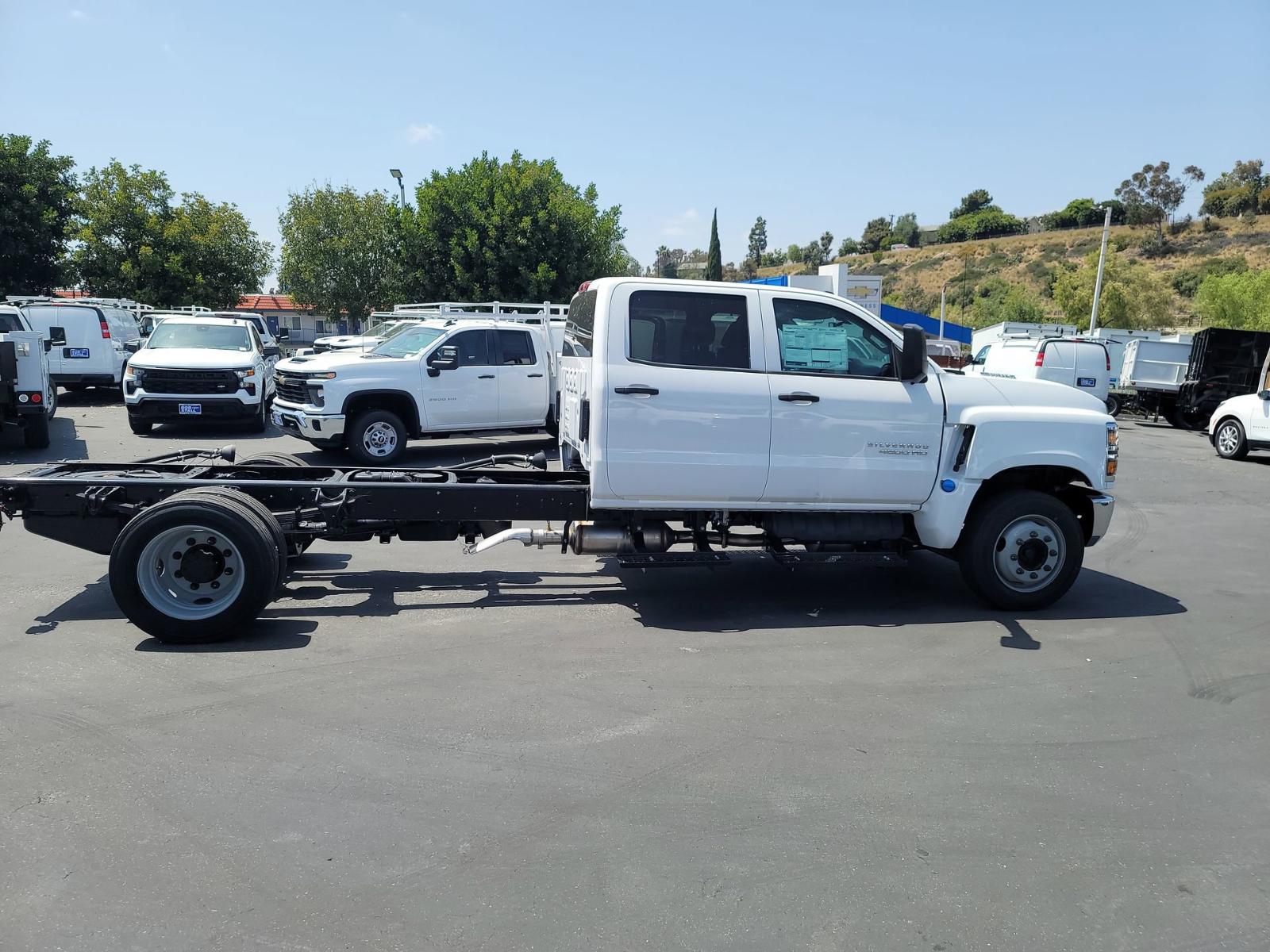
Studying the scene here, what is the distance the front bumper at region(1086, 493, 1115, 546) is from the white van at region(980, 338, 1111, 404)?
1522cm

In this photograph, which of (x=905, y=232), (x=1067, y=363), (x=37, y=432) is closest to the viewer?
(x=37, y=432)

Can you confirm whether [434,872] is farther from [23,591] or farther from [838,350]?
[23,591]

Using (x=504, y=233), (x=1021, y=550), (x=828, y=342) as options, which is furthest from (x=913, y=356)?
(x=504, y=233)

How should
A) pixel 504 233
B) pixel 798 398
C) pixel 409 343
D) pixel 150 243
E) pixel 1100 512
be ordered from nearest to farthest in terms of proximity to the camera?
pixel 798 398 < pixel 1100 512 < pixel 409 343 < pixel 504 233 < pixel 150 243

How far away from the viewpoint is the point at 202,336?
1566 cm

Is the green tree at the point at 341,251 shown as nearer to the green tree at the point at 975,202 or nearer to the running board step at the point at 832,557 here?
the running board step at the point at 832,557

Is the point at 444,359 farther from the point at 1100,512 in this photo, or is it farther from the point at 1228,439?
the point at 1228,439

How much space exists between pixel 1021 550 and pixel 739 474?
2183 mm

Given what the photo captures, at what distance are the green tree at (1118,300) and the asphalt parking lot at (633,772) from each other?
40191 mm

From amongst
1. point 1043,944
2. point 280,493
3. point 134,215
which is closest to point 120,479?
point 280,493

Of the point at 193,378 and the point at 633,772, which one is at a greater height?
the point at 193,378

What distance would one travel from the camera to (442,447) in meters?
14.6

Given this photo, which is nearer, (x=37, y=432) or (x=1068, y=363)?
(x=37, y=432)

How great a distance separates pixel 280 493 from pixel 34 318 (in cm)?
1561
